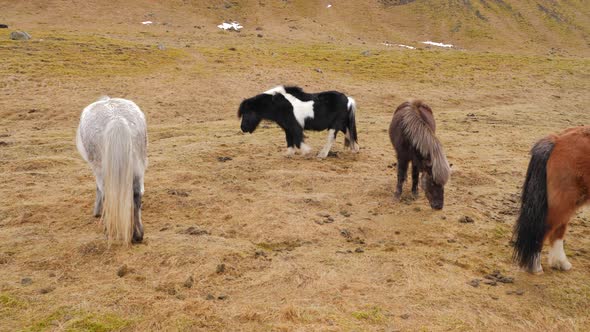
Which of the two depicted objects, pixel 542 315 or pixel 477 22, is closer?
pixel 542 315

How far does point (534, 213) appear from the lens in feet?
14.9

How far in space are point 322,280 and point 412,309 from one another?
937 millimetres

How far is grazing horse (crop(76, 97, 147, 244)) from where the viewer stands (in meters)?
4.57

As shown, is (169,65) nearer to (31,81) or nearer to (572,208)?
(31,81)

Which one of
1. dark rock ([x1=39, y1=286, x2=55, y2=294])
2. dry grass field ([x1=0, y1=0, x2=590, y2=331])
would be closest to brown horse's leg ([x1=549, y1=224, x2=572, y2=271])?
dry grass field ([x1=0, y1=0, x2=590, y2=331])

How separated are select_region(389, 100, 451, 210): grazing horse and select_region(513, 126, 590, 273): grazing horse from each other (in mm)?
1662

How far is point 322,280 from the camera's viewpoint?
169 inches

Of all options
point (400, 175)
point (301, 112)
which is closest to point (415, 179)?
point (400, 175)

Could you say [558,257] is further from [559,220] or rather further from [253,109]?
[253,109]

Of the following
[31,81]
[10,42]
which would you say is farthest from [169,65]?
[10,42]

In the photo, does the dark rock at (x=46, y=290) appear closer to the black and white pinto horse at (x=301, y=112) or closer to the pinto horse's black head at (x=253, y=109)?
the black and white pinto horse at (x=301, y=112)

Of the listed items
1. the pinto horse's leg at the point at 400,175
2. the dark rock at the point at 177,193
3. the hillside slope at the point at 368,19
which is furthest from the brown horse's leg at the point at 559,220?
the hillside slope at the point at 368,19

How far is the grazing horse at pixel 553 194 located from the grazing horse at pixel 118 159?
4.39 m

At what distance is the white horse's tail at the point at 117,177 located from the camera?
4.55 m
